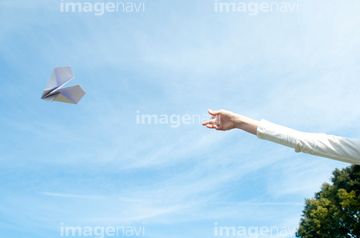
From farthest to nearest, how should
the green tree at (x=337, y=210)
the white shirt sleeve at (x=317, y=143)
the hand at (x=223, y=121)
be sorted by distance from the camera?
the green tree at (x=337, y=210) < the hand at (x=223, y=121) < the white shirt sleeve at (x=317, y=143)

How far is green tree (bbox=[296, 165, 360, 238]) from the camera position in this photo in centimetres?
2269

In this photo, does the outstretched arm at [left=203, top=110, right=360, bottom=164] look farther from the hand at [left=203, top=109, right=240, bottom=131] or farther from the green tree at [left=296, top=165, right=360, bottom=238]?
the green tree at [left=296, top=165, right=360, bottom=238]

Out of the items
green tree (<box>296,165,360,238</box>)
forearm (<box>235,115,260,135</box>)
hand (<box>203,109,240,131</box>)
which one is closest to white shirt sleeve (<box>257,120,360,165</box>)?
forearm (<box>235,115,260,135</box>)

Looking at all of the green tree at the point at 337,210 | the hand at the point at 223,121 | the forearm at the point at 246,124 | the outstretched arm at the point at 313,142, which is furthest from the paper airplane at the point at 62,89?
the green tree at the point at 337,210

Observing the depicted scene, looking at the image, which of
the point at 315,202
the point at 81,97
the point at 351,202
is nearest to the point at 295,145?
the point at 81,97

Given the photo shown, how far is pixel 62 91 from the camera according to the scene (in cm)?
859

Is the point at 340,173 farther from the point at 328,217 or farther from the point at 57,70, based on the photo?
the point at 57,70

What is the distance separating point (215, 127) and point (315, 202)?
2589cm

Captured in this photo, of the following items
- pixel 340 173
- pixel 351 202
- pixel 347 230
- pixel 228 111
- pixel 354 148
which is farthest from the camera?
pixel 340 173

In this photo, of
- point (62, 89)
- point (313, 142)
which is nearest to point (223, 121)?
point (313, 142)

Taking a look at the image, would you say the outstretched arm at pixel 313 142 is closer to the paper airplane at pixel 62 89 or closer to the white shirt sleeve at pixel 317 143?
the white shirt sleeve at pixel 317 143

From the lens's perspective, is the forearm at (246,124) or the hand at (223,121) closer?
the forearm at (246,124)

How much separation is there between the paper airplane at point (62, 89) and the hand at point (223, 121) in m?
6.00

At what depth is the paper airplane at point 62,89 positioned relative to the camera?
8570 mm
